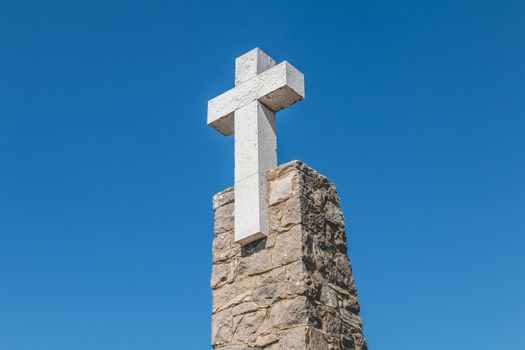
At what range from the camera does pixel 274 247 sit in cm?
468

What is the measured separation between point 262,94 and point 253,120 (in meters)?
0.20

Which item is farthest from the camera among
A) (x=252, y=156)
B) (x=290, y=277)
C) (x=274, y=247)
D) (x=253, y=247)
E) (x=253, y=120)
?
(x=253, y=120)

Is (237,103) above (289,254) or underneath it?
above

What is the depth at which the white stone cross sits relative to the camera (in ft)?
16.0

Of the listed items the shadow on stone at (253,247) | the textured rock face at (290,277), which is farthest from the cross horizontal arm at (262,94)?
the shadow on stone at (253,247)

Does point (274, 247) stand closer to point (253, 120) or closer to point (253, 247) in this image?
point (253, 247)

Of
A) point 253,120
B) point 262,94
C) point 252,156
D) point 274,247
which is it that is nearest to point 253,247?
point 274,247

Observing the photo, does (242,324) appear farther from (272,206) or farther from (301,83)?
(301,83)

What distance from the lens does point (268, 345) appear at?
4418mm

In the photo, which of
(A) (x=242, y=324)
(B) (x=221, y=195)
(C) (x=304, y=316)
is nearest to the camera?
(C) (x=304, y=316)

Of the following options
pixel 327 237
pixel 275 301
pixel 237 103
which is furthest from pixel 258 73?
pixel 275 301

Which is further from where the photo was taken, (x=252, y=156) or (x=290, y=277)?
(x=252, y=156)

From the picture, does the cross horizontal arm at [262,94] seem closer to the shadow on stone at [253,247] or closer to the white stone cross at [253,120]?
the white stone cross at [253,120]

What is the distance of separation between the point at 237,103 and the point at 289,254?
53.9 inches
